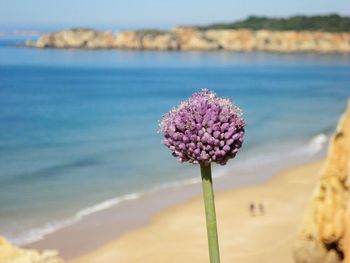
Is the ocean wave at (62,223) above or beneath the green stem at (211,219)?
above

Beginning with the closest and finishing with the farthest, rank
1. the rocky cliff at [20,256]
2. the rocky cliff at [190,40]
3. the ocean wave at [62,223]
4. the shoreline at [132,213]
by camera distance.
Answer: the rocky cliff at [20,256] < the shoreline at [132,213] < the ocean wave at [62,223] < the rocky cliff at [190,40]

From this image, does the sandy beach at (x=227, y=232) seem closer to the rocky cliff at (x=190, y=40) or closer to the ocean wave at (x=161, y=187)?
the ocean wave at (x=161, y=187)

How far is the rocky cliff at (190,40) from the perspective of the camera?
176m

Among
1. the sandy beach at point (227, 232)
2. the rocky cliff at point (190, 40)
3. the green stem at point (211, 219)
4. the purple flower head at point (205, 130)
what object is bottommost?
the green stem at point (211, 219)

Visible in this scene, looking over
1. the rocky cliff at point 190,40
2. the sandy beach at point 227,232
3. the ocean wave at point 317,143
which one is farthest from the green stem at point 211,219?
the rocky cliff at point 190,40

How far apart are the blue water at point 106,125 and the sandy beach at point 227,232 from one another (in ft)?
9.79

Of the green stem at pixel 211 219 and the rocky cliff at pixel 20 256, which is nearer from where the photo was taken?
the green stem at pixel 211 219

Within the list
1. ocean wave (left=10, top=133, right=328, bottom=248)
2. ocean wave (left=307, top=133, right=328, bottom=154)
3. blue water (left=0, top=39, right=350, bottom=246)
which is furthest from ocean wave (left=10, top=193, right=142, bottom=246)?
ocean wave (left=307, top=133, right=328, bottom=154)

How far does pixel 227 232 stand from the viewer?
18.1 metres

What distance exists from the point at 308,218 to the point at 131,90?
70.4 metres

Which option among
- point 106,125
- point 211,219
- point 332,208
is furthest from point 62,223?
point 106,125

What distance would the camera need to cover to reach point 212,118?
3.11 m

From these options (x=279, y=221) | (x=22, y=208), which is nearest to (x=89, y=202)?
(x=22, y=208)

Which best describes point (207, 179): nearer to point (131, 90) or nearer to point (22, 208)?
point (22, 208)
